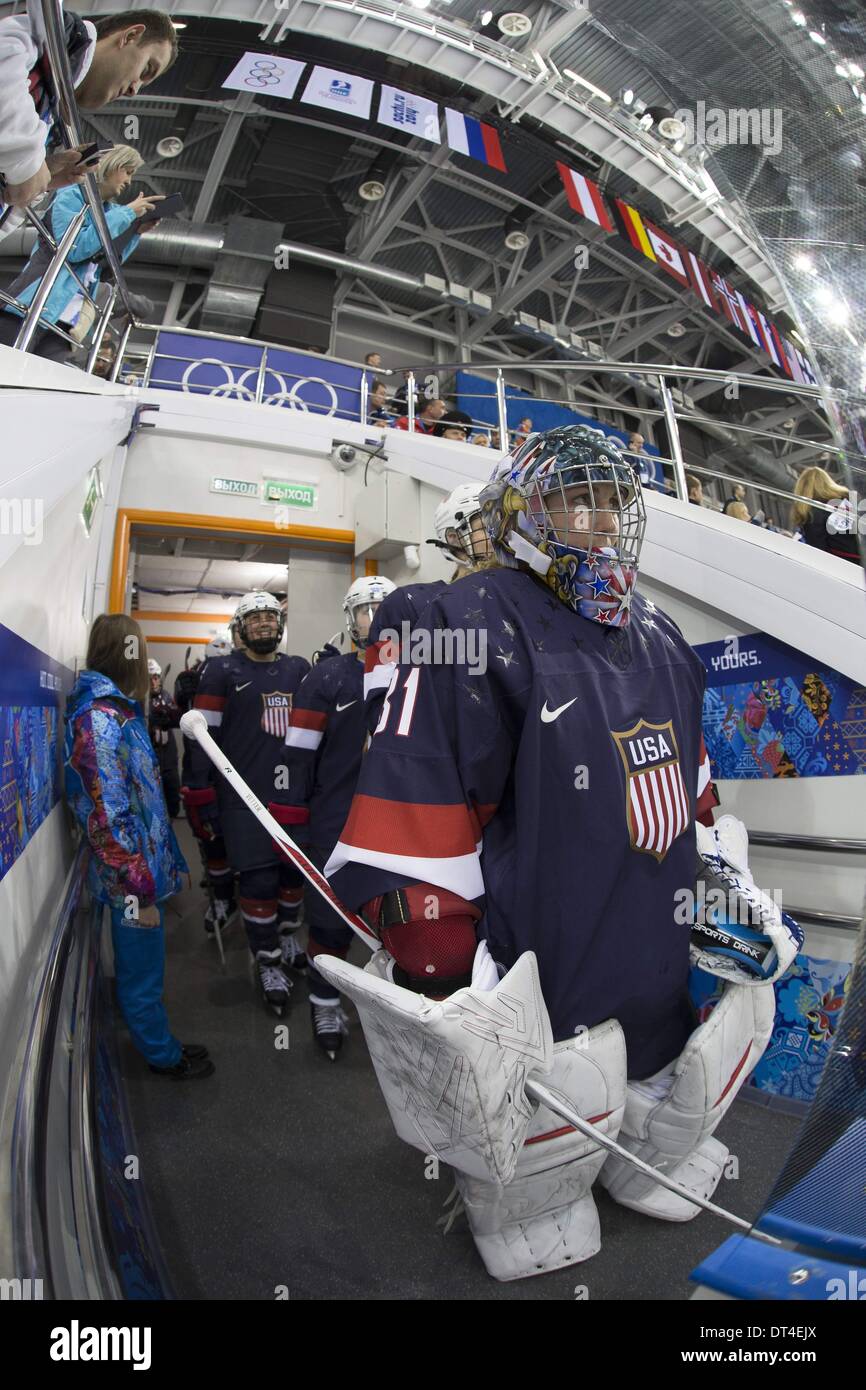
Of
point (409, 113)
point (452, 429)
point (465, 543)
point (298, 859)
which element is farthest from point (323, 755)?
point (409, 113)

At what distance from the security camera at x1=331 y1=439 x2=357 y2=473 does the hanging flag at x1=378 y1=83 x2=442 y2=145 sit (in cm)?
457

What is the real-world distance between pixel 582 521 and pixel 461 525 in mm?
1591

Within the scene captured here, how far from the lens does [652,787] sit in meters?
1.37

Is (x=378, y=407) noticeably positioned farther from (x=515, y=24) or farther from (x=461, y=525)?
(x=461, y=525)

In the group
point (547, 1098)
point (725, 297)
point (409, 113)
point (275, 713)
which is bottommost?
point (547, 1098)

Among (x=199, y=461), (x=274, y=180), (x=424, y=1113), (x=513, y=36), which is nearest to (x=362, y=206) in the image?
(x=274, y=180)

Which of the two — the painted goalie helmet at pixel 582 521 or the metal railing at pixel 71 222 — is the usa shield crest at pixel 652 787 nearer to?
the painted goalie helmet at pixel 582 521

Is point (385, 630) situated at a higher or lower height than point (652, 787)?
higher

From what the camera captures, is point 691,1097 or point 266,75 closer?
point 691,1097

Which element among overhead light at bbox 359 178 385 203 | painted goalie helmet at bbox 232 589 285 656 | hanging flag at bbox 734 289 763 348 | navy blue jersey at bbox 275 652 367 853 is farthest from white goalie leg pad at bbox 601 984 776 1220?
overhead light at bbox 359 178 385 203

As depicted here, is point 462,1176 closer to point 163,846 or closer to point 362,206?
point 163,846

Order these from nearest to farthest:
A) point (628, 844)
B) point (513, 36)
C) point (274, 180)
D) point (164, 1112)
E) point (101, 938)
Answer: point (628, 844) → point (164, 1112) → point (101, 938) → point (513, 36) → point (274, 180)
